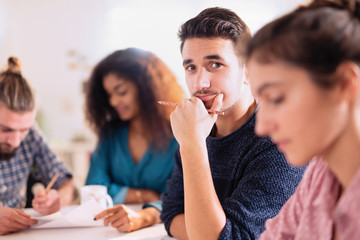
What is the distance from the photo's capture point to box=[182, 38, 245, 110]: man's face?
103 centimetres

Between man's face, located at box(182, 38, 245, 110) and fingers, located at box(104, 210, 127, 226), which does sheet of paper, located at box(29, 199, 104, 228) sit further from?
man's face, located at box(182, 38, 245, 110)

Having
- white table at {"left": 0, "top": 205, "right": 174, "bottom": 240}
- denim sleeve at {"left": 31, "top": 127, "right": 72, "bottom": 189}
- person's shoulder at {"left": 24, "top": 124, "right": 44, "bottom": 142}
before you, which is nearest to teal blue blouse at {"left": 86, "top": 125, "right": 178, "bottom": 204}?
denim sleeve at {"left": 31, "top": 127, "right": 72, "bottom": 189}

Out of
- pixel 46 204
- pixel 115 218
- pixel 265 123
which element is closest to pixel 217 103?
pixel 265 123

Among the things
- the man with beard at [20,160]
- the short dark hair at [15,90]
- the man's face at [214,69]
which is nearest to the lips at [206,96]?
the man's face at [214,69]

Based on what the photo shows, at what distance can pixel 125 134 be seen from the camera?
192cm

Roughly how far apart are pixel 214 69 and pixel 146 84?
35.6 inches

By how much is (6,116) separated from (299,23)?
1.31 meters

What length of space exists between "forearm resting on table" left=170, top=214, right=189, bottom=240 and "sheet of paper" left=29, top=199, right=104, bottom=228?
274 millimetres

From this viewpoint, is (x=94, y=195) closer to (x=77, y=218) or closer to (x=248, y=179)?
(x=77, y=218)

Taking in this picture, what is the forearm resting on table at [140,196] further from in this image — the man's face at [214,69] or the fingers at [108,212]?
the man's face at [214,69]

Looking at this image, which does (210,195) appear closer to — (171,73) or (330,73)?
(330,73)

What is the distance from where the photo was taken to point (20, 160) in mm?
1761

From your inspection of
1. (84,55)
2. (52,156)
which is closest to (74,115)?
(84,55)

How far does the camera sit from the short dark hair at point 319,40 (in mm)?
562
